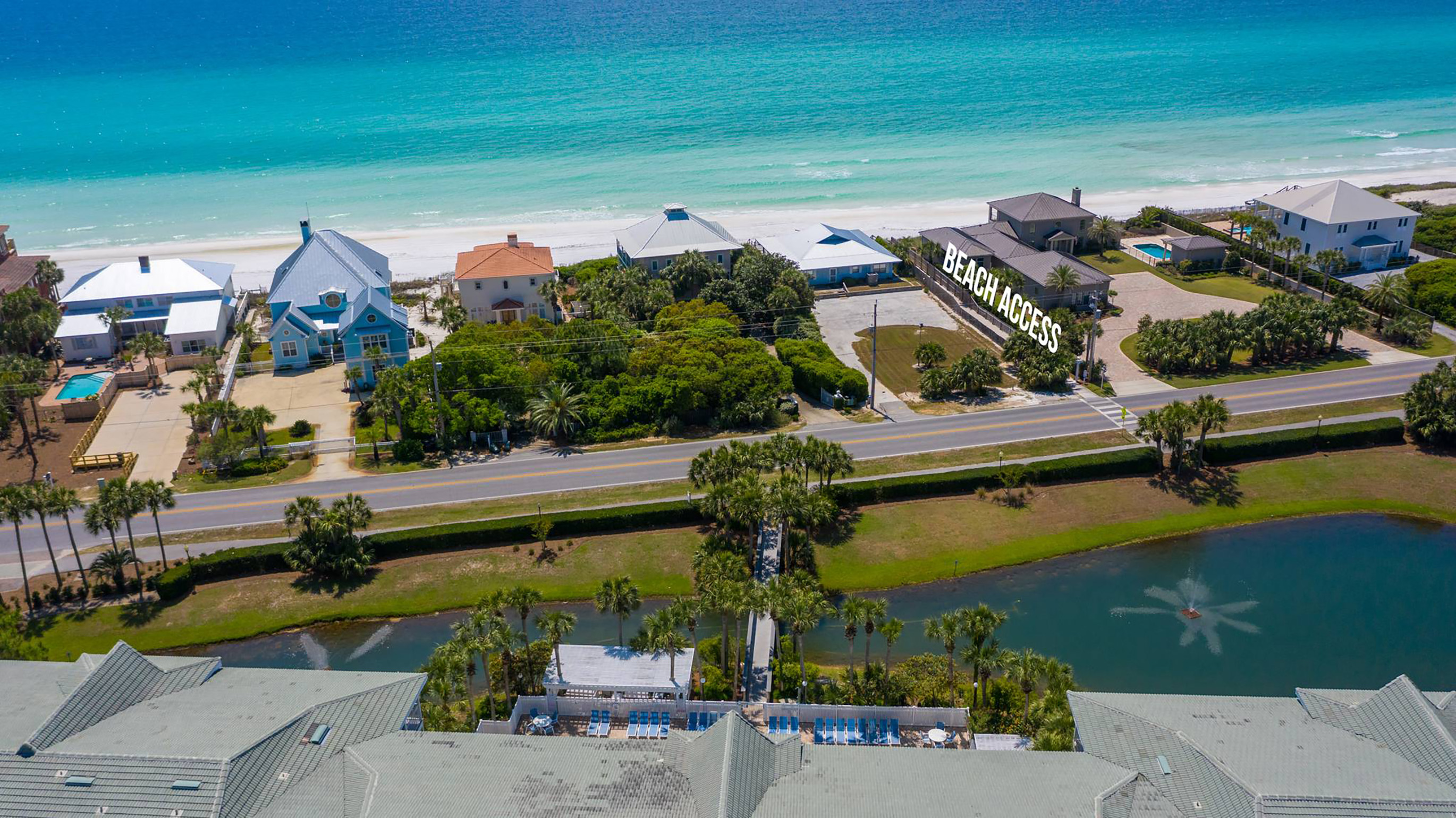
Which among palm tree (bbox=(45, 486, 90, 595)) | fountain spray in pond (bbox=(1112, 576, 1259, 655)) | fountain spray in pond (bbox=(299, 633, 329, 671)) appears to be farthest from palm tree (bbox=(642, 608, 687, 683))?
palm tree (bbox=(45, 486, 90, 595))

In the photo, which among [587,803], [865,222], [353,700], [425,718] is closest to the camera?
[587,803]

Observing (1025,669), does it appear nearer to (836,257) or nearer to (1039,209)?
(836,257)

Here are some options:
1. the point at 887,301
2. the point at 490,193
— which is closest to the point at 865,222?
the point at 887,301

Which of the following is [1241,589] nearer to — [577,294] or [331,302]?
[577,294]

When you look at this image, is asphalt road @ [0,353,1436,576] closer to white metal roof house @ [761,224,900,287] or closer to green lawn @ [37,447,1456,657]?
green lawn @ [37,447,1456,657]

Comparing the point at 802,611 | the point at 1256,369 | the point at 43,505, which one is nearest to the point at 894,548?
the point at 802,611

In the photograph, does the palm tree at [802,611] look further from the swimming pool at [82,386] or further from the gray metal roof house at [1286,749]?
the swimming pool at [82,386]
